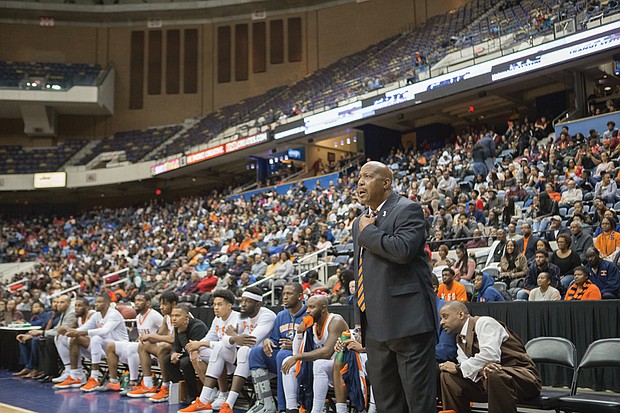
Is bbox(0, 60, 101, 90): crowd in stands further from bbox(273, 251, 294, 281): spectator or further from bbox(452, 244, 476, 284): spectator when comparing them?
bbox(452, 244, 476, 284): spectator

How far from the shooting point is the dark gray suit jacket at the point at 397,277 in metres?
2.68

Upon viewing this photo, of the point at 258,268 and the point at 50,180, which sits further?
the point at 50,180

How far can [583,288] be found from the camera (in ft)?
Answer: 21.5

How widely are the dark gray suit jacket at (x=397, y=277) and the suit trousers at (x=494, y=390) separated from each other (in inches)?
56.3

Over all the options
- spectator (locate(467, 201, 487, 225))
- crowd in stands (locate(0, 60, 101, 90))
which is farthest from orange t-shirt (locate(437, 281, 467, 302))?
crowd in stands (locate(0, 60, 101, 90))

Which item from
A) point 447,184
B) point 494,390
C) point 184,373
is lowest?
point 184,373

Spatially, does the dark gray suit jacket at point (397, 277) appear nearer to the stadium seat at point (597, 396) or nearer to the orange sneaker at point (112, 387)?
the stadium seat at point (597, 396)

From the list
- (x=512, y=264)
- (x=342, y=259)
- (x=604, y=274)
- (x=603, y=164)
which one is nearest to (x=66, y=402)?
(x=512, y=264)

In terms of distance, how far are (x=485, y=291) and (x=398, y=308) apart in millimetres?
4809

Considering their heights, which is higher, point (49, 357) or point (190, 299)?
point (190, 299)

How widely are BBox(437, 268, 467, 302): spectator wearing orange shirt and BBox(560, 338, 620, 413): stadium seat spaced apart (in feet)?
7.70

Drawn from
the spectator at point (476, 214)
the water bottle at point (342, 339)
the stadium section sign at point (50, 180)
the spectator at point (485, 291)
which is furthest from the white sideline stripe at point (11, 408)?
the stadium section sign at point (50, 180)

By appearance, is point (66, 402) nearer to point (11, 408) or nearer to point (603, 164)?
point (11, 408)

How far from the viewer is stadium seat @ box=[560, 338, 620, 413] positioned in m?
3.74
